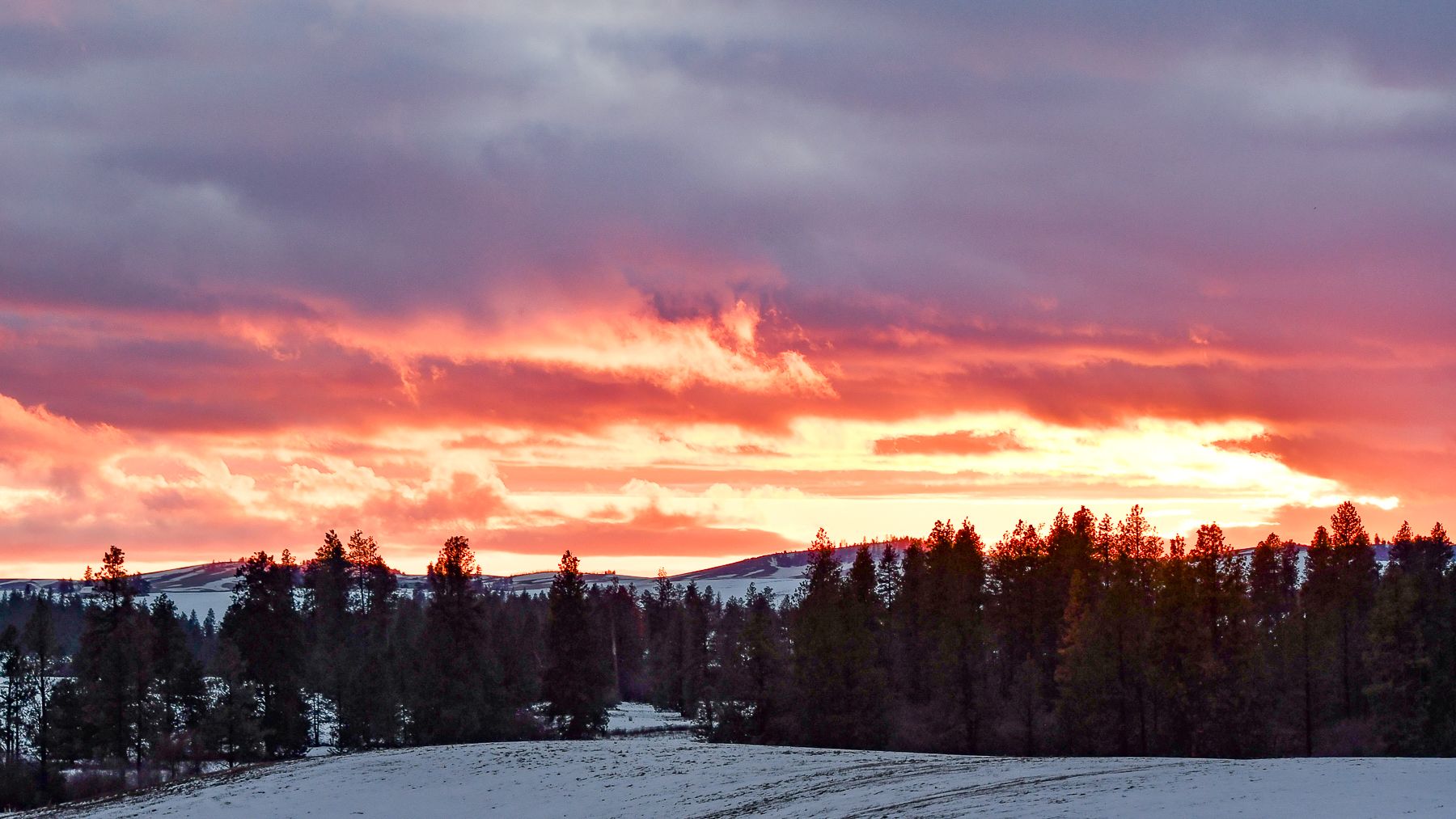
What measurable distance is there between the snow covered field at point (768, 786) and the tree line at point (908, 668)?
14.4 m

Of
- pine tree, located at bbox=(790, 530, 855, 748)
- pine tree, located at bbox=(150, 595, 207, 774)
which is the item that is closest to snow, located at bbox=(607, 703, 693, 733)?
pine tree, located at bbox=(790, 530, 855, 748)

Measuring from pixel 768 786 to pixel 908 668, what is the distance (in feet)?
149

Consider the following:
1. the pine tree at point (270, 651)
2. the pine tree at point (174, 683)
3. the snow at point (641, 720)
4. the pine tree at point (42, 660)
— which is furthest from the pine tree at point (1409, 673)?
the pine tree at point (42, 660)

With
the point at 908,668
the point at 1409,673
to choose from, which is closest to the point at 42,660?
the point at 908,668

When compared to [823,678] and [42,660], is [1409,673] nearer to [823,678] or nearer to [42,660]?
[823,678]

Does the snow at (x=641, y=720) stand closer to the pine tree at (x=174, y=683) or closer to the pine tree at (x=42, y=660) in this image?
the pine tree at (x=174, y=683)

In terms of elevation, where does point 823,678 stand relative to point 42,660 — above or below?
below

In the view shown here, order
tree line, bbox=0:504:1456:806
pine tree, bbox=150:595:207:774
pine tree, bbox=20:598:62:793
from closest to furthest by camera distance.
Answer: tree line, bbox=0:504:1456:806
pine tree, bbox=20:598:62:793
pine tree, bbox=150:595:207:774

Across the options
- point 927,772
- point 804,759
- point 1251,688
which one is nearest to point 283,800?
point 804,759

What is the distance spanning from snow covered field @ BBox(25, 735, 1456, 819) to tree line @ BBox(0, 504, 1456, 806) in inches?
569

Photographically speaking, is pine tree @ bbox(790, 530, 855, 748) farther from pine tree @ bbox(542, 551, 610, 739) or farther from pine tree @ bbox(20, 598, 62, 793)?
pine tree @ bbox(20, 598, 62, 793)

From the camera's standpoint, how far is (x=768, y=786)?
46.5 meters

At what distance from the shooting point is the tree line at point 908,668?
67.5 meters

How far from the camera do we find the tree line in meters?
67.5
